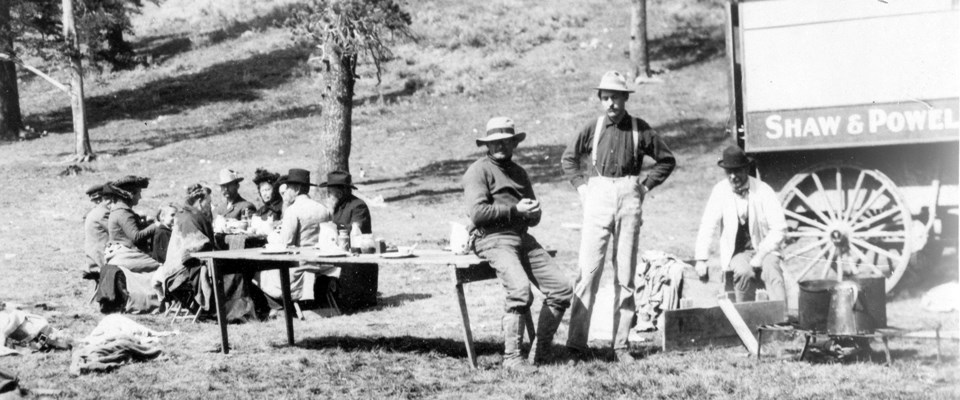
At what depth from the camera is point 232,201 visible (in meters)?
12.3

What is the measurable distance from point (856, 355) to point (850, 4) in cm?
404

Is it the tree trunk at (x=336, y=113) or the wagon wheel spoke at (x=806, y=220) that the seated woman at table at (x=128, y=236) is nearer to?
the wagon wheel spoke at (x=806, y=220)

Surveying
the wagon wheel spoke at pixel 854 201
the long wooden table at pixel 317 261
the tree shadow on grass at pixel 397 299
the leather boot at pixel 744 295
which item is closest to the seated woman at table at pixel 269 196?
the tree shadow on grass at pixel 397 299

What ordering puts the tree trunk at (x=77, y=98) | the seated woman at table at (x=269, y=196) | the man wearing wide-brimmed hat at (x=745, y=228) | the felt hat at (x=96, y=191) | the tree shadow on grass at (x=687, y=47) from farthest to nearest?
the tree shadow on grass at (x=687, y=47) → the tree trunk at (x=77, y=98) → the seated woman at table at (x=269, y=196) → the felt hat at (x=96, y=191) → the man wearing wide-brimmed hat at (x=745, y=228)

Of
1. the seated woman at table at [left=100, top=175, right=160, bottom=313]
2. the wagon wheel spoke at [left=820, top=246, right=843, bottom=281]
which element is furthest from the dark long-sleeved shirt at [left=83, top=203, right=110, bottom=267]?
the wagon wheel spoke at [left=820, top=246, right=843, bottom=281]

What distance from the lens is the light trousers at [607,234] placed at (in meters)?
7.59

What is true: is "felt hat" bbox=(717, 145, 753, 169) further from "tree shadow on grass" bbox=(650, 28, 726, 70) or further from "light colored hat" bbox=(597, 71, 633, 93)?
"tree shadow on grass" bbox=(650, 28, 726, 70)

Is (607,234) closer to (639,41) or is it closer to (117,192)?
(117,192)

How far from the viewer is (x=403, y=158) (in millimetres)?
21047

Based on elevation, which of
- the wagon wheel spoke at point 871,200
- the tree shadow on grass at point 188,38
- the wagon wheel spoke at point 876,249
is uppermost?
the tree shadow on grass at point 188,38

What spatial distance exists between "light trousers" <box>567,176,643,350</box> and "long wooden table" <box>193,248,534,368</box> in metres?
0.46

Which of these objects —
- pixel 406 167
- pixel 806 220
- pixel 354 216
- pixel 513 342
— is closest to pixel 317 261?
pixel 513 342

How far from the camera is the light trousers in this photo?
759 cm

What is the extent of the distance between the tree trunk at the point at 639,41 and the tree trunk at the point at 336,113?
10.2 meters
